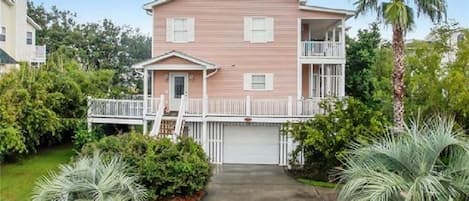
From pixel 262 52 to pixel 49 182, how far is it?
45.4 feet

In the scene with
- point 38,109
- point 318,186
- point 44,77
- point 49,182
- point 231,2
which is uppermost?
point 231,2

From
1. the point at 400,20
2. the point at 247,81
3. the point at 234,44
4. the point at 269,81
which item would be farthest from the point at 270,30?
the point at 400,20

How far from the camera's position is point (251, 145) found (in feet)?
77.3

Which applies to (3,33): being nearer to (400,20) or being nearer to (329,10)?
(329,10)

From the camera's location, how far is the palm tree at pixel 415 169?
715cm

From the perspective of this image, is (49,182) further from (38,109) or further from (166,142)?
(38,109)

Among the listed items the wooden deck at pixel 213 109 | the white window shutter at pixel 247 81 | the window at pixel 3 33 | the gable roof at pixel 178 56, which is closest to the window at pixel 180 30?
the gable roof at pixel 178 56

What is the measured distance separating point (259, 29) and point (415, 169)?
55.9 feet

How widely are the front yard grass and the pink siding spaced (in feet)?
19.8

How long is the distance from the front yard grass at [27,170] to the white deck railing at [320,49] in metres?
12.7

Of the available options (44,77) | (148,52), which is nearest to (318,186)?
(44,77)

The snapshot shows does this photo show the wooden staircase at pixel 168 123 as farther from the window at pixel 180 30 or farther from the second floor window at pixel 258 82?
the second floor window at pixel 258 82

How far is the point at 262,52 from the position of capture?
935 inches

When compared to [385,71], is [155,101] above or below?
below
